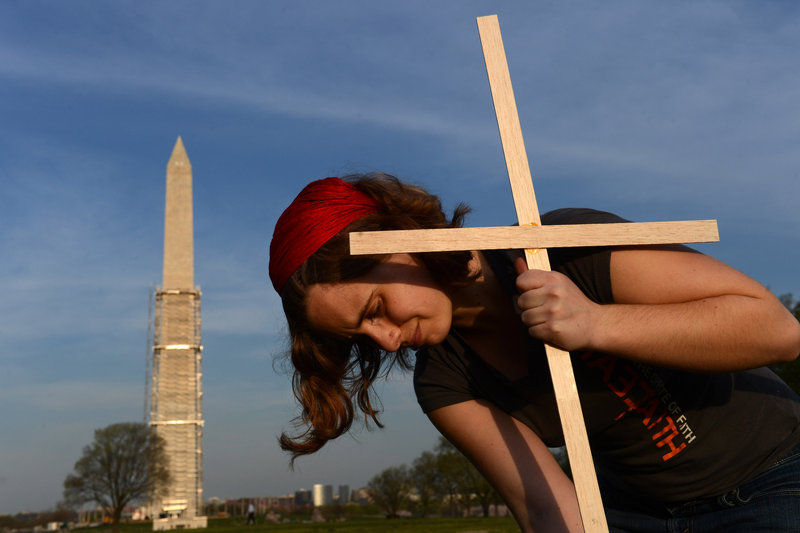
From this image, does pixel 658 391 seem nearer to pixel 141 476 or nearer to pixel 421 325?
pixel 421 325

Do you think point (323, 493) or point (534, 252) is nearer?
point (534, 252)

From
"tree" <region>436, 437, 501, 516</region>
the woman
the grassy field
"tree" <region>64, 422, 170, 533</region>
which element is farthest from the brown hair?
"tree" <region>436, 437, 501, 516</region>

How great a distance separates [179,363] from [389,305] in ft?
131

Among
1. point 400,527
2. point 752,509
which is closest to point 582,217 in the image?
point 752,509

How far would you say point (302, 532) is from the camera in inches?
710

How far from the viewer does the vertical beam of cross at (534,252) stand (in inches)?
67.3

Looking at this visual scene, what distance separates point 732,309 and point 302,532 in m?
17.9

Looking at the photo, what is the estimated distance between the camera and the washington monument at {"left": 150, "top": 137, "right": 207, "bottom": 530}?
35.7m

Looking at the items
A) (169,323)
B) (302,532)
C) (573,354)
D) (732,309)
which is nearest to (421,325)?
(573,354)

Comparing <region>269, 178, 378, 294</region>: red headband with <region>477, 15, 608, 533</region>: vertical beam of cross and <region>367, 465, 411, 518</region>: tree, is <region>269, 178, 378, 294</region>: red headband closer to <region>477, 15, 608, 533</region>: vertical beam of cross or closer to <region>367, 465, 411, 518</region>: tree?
<region>477, 15, 608, 533</region>: vertical beam of cross

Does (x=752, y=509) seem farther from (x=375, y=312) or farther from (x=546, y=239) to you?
(x=375, y=312)

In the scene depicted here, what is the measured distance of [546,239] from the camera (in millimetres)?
1902

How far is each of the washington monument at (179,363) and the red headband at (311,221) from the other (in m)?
35.0

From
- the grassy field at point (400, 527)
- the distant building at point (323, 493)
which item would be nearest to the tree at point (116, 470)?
the grassy field at point (400, 527)
